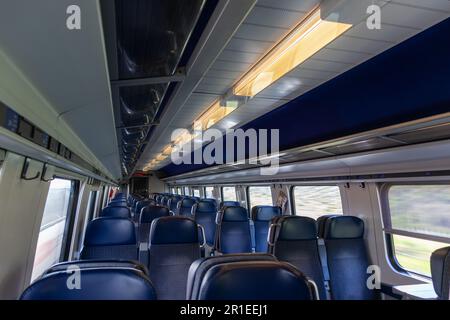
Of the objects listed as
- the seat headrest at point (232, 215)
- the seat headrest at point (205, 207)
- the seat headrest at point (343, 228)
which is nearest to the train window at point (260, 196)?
the seat headrest at point (205, 207)

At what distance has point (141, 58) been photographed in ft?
7.09

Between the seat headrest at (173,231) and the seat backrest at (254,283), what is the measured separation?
252 cm

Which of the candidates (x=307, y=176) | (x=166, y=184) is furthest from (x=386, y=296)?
(x=166, y=184)

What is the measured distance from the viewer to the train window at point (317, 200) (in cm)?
566

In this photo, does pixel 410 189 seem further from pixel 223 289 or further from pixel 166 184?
pixel 166 184

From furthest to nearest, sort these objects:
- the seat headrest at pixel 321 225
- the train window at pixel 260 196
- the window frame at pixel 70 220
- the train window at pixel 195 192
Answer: the train window at pixel 195 192, the train window at pixel 260 196, the window frame at pixel 70 220, the seat headrest at pixel 321 225

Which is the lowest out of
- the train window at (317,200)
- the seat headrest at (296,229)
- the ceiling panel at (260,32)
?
the seat headrest at (296,229)

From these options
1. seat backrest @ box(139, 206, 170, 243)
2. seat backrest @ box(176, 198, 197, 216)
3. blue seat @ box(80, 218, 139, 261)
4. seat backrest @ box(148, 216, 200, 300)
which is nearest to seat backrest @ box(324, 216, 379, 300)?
seat backrest @ box(148, 216, 200, 300)

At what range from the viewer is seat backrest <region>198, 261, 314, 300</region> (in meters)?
1.44

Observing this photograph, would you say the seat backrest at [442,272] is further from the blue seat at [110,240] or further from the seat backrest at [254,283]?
the blue seat at [110,240]

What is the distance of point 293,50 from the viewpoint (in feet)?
7.21

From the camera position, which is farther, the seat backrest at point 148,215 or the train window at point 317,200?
the seat backrest at point 148,215

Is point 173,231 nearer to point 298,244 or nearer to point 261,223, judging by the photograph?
point 298,244

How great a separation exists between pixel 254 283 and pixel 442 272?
116cm
